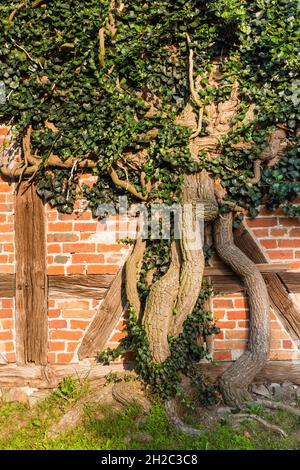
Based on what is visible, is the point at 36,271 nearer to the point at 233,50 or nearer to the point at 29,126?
the point at 29,126

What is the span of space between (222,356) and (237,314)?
0.40 meters

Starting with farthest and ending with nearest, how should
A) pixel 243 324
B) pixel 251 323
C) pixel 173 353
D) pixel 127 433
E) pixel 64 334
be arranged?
pixel 64 334 < pixel 243 324 < pixel 251 323 < pixel 173 353 < pixel 127 433

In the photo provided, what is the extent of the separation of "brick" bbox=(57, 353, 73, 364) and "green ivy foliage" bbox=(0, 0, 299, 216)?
147 centimetres

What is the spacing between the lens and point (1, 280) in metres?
4.40

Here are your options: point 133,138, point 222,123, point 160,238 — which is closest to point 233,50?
point 222,123

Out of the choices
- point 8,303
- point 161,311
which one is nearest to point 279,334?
point 161,311

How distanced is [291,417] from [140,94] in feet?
9.94

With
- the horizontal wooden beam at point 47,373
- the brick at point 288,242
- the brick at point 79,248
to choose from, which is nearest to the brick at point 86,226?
the brick at point 79,248

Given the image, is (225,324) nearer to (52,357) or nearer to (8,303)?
(52,357)

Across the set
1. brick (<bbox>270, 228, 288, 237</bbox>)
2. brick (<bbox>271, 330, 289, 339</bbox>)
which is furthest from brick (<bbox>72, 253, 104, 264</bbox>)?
brick (<bbox>271, 330, 289, 339</bbox>)

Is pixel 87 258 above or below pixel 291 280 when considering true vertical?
above

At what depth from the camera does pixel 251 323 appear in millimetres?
4176

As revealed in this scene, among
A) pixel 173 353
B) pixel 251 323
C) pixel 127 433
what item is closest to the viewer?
pixel 127 433

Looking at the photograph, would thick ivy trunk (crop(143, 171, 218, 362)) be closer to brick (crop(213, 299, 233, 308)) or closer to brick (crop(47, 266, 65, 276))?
brick (crop(213, 299, 233, 308))
